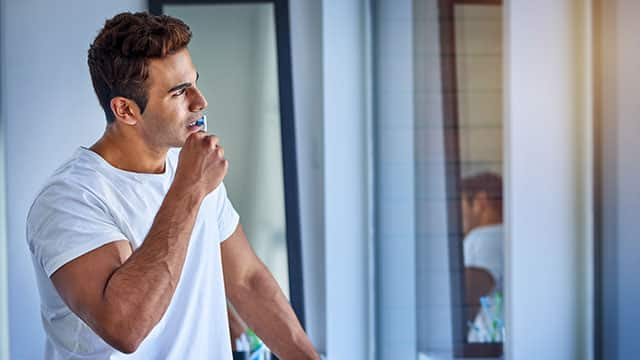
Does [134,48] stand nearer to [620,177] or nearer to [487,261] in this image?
[620,177]

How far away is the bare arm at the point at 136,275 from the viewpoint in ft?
4.64

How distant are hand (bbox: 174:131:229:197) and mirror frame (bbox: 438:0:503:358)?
1.10m

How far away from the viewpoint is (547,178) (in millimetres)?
2045

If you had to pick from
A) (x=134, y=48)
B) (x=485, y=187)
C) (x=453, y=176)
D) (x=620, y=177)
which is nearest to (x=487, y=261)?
(x=485, y=187)

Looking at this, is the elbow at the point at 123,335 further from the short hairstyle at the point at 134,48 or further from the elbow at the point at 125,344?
the short hairstyle at the point at 134,48

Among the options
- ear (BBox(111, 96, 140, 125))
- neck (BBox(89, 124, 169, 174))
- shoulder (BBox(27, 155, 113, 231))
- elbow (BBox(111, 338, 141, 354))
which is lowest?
elbow (BBox(111, 338, 141, 354))

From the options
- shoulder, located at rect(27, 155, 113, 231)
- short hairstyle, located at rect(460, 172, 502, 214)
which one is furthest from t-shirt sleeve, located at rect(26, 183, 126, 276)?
short hairstyle, located at rect(460, 172, 502, 214)

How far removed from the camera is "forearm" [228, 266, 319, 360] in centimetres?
174

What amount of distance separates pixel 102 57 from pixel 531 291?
1.09 m

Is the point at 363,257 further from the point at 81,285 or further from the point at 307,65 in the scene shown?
the point at 81,285

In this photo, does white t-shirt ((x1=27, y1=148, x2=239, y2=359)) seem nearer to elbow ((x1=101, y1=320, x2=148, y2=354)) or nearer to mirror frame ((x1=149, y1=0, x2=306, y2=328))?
elbow ((x1=101, y1=320, x2=148, y2=354))

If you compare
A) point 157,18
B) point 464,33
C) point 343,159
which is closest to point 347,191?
point 343,159

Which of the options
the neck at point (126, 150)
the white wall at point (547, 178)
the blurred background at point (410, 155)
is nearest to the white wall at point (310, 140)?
the blurred background at point (410, 155)

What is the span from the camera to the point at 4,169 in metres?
4.01
